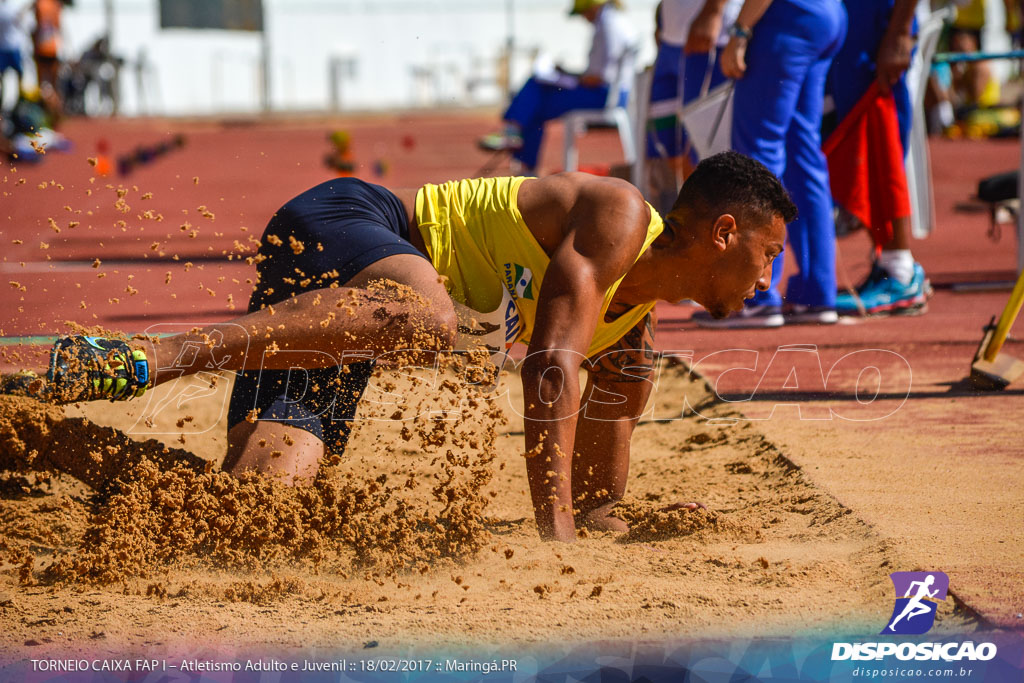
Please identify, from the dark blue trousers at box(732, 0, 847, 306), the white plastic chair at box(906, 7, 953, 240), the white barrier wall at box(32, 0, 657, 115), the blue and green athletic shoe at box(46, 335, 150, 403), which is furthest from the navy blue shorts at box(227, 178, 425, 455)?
the white barrier wall at box(32, 0, 657, 115)

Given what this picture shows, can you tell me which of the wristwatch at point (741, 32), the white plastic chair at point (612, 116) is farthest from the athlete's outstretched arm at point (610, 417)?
the white plastic chair at point (612, 116)

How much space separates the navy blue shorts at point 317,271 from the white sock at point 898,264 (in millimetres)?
3111

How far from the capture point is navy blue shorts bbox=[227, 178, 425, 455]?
8.91 ft

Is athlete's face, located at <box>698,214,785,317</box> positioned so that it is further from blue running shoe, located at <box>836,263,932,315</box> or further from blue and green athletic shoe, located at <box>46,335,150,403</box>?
blue running shoe, located at <box>836,263,932,315</box>

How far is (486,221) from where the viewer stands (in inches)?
107

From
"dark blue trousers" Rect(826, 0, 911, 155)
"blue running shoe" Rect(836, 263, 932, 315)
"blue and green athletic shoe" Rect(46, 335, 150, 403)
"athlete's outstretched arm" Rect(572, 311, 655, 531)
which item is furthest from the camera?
"blue running shoe" Rect(836, 263, 932, 315)

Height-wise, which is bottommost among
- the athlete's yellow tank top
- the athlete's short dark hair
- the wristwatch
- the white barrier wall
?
the white barrier wall

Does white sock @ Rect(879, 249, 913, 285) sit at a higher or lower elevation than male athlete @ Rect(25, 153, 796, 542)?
lower

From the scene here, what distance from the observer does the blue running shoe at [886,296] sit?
521 centimetres

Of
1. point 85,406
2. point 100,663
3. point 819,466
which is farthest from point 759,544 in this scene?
point 85,406

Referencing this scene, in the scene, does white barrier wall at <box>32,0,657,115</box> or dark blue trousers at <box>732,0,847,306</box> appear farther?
white barrier wall at <box>32,0,657,115</box>

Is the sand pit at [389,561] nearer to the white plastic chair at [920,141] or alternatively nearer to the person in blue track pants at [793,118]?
the person in blue track pants at [793,118]

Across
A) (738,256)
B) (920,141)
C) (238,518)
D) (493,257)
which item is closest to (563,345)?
(493,257)

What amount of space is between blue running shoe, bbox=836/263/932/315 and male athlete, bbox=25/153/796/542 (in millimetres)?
2734
